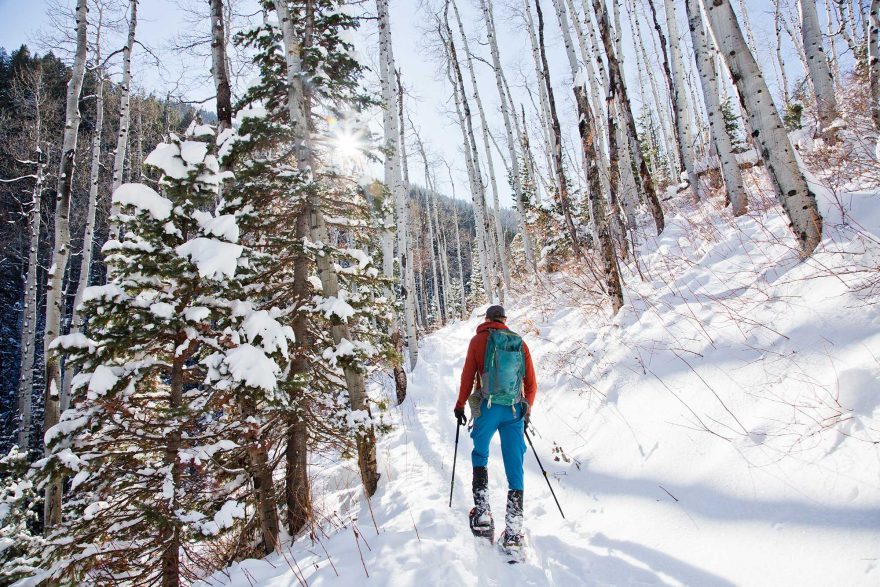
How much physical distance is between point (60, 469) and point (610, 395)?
5633 mm

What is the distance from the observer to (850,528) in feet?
6.70

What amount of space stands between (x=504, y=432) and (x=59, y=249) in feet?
30.9

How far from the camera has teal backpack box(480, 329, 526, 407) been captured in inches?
137

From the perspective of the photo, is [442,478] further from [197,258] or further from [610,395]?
[197,258]

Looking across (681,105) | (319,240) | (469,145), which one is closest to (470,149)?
(469,145)

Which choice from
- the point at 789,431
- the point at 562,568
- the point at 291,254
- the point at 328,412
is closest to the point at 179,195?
the point at 291,254

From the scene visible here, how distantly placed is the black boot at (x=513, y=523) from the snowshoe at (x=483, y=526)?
14 centimetres

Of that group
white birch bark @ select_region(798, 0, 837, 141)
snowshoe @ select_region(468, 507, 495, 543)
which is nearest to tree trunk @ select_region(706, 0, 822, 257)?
snowshoe @ select_region(468, 507, 495, 543)

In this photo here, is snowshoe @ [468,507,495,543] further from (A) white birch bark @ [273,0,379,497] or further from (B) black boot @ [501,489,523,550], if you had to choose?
(A) white birch bark @ [273,0,379,497]

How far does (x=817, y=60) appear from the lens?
846 cm

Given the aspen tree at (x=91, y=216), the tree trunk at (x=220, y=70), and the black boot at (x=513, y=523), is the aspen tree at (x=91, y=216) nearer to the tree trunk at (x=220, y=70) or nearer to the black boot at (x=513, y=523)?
the tree trunk at (x=220, y=70)

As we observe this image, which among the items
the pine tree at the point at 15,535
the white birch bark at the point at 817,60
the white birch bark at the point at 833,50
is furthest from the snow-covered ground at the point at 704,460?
the white birch bark at the point at 833,50

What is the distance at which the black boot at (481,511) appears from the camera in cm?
336

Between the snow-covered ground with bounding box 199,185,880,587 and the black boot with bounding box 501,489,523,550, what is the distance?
163 millimetres
